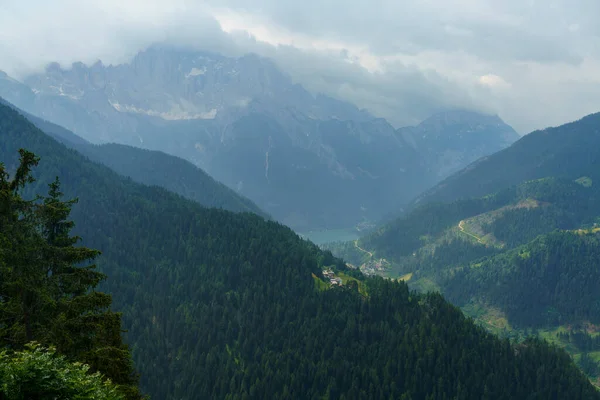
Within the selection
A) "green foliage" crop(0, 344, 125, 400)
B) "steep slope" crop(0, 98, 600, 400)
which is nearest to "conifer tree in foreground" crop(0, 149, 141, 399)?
"green foliage" crop(0, 344, 125, 400)

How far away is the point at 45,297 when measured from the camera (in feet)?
128

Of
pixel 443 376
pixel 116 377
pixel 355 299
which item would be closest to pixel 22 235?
pixel 116 377

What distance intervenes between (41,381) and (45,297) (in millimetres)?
13539

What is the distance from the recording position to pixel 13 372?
87.0ft

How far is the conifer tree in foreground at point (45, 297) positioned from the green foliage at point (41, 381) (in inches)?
389

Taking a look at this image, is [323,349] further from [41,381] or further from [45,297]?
[41,381]

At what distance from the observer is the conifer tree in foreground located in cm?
3859

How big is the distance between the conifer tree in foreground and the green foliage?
32.4ft

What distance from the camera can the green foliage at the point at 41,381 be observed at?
26438 millimetres

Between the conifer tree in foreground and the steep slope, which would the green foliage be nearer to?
the conifer tree in foreground

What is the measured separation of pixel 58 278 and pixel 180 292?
160 m

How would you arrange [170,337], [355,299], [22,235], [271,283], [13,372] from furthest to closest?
1. [271,283]
2. [355,299]
3. [170,337]
4. [22,235]
5. [13,372]

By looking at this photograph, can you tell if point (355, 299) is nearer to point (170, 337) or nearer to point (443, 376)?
point (443, 376)

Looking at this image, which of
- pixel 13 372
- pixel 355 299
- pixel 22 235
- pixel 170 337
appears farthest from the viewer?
pixel 355 299
